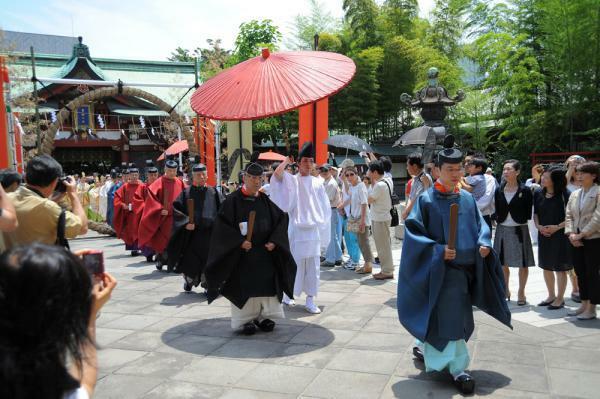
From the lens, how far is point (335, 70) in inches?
196

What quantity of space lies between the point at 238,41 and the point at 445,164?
1933 centimetres

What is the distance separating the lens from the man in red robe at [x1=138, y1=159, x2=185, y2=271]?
8477mm

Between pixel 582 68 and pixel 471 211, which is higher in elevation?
pixel 582 68

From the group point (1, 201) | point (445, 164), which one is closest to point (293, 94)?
point (445, 164)

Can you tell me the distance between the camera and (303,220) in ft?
20.4

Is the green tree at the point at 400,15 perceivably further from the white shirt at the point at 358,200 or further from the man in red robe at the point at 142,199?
the white shirt at the point at 358,200

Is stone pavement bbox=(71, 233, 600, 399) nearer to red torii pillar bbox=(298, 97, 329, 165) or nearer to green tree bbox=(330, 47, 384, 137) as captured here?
red torii pillar bbox=(298, 97, 329, 165)

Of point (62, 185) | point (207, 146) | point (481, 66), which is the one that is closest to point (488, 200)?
point (62, 185)

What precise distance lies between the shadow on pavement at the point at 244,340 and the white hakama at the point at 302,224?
0.66 metres

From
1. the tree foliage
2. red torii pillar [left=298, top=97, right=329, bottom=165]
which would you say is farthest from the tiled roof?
red torii pillar [left=298, top=97, right=329, bottom=165]

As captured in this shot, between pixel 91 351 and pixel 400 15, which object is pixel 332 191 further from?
pixel 400 15

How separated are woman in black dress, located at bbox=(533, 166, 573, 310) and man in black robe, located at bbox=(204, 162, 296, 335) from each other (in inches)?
115

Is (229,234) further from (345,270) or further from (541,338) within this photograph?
(345,270)

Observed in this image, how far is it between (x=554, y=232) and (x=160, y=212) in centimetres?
583
